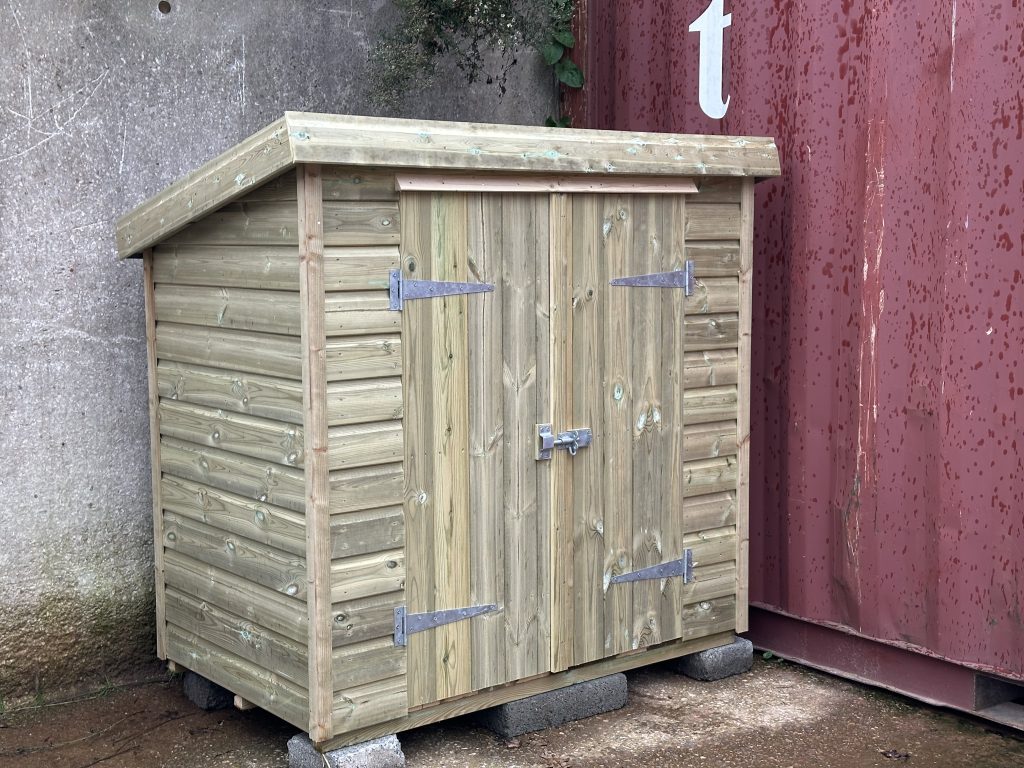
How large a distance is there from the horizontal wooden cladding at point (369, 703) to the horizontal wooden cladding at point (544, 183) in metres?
1.53

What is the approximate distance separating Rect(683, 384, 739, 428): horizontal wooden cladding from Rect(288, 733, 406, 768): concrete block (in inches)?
61.9

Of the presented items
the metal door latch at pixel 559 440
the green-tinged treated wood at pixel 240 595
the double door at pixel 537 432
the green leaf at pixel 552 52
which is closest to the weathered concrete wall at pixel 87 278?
the green-tinged treated wood at pixel 240 595

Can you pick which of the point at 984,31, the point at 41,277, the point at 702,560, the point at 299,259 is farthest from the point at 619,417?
the point at 41,277

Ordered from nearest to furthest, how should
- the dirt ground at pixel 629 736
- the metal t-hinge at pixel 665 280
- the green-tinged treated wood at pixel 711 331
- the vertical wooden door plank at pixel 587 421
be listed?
the dirt ground at pixel 629 736
the vertical wooden door plank at pixel 587 421
the metal t-hinge at pixel 665 280
the green-tinged treated wood at pixel 711 331

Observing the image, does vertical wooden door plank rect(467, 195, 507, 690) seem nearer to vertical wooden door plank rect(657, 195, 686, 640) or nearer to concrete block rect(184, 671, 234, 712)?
vertical wooden door plank rect(657, 195, 686, 640)

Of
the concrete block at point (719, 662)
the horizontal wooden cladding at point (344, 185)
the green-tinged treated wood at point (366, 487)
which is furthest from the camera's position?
the concrete block at point (719, 662)

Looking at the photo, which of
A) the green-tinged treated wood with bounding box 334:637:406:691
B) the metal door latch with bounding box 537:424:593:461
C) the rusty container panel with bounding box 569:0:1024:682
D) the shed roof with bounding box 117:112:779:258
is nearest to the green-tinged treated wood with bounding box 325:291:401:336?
the shed roof with bounding box 117:112:779:258

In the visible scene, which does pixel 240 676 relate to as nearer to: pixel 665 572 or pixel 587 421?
pixel 587 421

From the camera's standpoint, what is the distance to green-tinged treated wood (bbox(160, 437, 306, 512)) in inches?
143

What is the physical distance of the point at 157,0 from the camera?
14.5ft

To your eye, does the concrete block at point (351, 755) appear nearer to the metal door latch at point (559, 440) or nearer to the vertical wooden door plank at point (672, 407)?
the metal door latch at point (559, 440)

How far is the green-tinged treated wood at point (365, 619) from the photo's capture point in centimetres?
362

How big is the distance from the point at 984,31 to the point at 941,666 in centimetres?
219

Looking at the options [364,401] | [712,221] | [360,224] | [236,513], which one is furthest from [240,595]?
[712,221]
